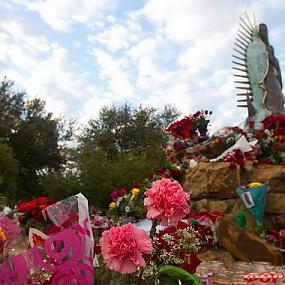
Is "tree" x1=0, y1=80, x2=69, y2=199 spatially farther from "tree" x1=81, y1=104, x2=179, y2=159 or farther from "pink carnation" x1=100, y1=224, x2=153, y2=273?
"pink carnation" x1=100, y1=224, x2=153, y2=273

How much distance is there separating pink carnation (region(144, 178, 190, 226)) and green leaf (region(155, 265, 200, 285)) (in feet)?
0.69

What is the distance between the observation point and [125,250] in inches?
62.7

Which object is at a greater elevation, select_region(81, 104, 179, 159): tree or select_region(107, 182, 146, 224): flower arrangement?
select_region(81, 104, 179, 159): tree

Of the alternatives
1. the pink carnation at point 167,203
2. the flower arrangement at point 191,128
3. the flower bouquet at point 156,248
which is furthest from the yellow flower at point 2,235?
the flower arrangement at point 191,128

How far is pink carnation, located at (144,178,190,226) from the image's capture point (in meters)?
1.79

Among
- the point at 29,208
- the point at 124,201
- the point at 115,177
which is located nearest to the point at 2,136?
the point at 115,177

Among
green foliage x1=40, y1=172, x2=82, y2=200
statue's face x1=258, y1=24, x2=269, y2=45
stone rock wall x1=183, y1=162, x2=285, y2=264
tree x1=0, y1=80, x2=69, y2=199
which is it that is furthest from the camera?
tree x1=0, y1=80, x2=69, y2=199

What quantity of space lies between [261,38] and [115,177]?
34.3ft

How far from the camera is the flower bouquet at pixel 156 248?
5.26ft

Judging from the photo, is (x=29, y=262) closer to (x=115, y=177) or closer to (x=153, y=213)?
(x=153, y=213)

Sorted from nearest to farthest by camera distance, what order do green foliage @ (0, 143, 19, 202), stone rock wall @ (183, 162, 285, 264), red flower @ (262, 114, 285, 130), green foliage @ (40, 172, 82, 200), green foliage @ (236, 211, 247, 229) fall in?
1. stone rock wall @ (183, 162, 285, 264)
2. green foliage @ (236, 211, 247, 229)
3. red flower @ (262, 114, 285, 130)
4. green foliage @ (0, 143, 19, 202)
5. green foliage @ (40, 172, 82, 200)

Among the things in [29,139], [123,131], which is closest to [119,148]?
[123,131]

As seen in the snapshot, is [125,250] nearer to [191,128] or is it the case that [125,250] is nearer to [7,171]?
[191,128]

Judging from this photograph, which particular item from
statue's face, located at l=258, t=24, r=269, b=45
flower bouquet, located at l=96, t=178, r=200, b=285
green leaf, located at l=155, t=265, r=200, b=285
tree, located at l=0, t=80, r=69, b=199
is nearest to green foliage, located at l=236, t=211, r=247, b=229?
flower bouquet, located at l=96, t=178, r=200, b=285
